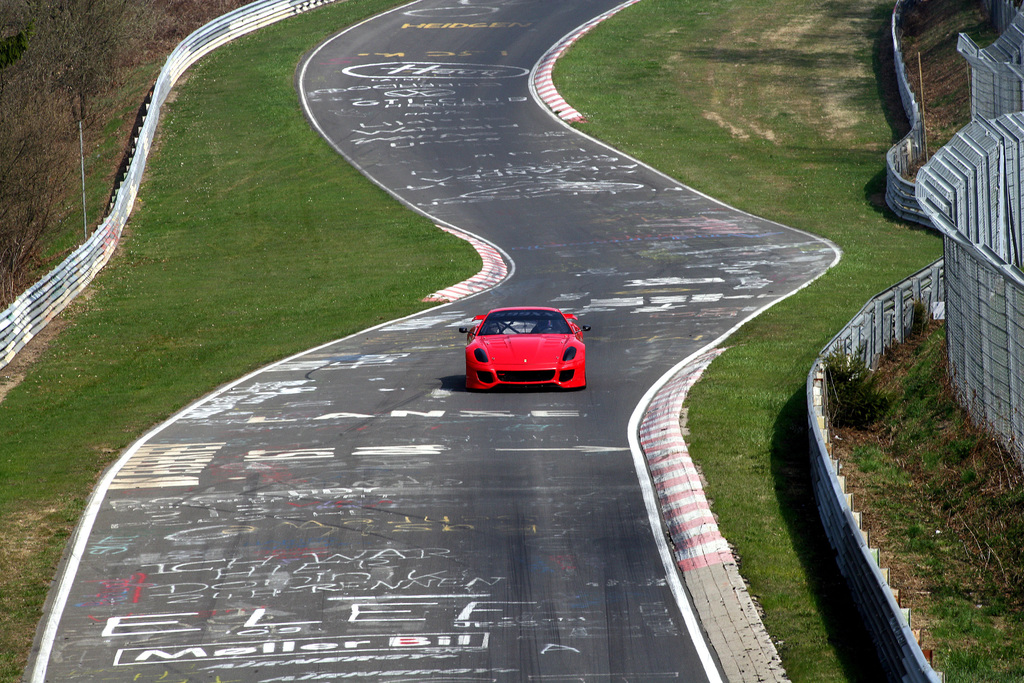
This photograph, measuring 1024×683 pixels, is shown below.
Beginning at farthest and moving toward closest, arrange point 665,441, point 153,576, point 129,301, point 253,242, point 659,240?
point 253,242
point 659,240
point 129,301
point 665,441
point 153,576

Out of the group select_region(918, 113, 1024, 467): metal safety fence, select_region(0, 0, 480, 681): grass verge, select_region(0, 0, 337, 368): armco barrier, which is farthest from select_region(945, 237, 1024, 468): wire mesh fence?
select_region(0, 0, 337, 368): armco barrier

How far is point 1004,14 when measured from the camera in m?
44.8

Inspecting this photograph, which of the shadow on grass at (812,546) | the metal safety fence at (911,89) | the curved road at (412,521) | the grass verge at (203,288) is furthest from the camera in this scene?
the metal safety fence at (911,89)

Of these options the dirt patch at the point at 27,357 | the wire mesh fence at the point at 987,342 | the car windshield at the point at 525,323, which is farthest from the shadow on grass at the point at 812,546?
the dirt patch at the point at 27,357

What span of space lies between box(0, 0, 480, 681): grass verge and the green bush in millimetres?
10057

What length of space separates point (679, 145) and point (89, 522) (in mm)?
33959

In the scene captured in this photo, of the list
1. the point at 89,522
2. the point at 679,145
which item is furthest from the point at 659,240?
the point at 89,522

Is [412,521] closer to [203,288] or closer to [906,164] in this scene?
[203,288]

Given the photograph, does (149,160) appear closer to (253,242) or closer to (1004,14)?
(253,242)

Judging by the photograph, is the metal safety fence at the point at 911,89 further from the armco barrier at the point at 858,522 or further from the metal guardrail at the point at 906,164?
the armco barrier at the point at 858,522

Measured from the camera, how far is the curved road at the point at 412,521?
951cm

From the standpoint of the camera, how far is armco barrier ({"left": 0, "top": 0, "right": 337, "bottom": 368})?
2523 centimetres

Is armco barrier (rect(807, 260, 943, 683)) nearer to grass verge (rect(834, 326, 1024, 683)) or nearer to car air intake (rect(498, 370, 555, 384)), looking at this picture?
grass verge (rect(834, 326, 1024, 683))

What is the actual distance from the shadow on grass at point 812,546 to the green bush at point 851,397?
571 millimetres
